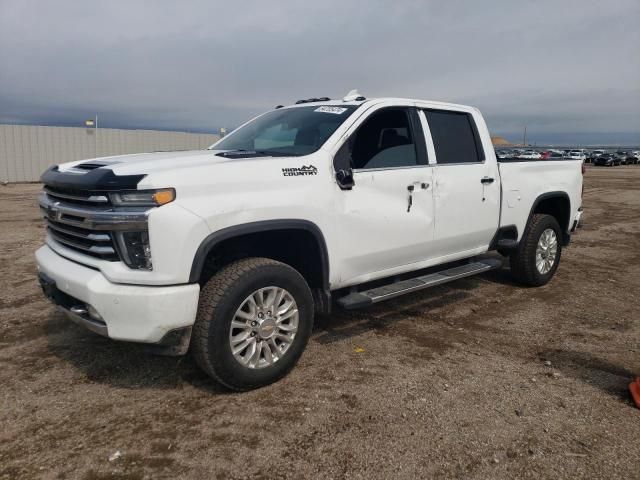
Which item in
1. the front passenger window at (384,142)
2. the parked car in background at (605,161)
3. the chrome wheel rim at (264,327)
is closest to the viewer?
the chrome wheel rim at (264,327)

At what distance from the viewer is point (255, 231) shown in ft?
10.2

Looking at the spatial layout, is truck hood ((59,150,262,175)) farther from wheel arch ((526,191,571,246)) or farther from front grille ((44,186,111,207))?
wheel arch ((526,191,571,246))

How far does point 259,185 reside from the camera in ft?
10.3

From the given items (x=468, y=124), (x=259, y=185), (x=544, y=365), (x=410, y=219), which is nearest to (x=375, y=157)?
(x=410, y=219)

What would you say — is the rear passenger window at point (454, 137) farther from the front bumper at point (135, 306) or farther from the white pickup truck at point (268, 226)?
the front bumper at point (135, 306)

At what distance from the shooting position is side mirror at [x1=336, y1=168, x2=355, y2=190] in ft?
11.6

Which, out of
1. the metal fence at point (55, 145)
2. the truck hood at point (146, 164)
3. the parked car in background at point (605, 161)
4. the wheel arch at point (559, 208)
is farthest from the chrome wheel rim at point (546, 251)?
the parked car in background at point (605, 161)

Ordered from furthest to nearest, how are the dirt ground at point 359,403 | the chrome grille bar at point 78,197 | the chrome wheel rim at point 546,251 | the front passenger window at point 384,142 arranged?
1. the chrome wheel rim at point 546,251
2. the front passenger window at point 384,142
3. the chrome grille bar at point 78,197
4. the dirt ground at point 359,403

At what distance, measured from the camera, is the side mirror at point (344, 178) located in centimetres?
353

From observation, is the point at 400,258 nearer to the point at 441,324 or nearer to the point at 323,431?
the point at 441,324

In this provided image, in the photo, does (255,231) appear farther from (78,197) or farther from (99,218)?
(78,197)

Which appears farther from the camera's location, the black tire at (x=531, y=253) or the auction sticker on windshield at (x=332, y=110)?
the black tire at (x=531, y=253)

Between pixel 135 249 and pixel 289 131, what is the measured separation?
1.89 meters

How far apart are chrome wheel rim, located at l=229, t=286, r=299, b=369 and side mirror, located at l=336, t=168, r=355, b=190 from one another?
88cm
